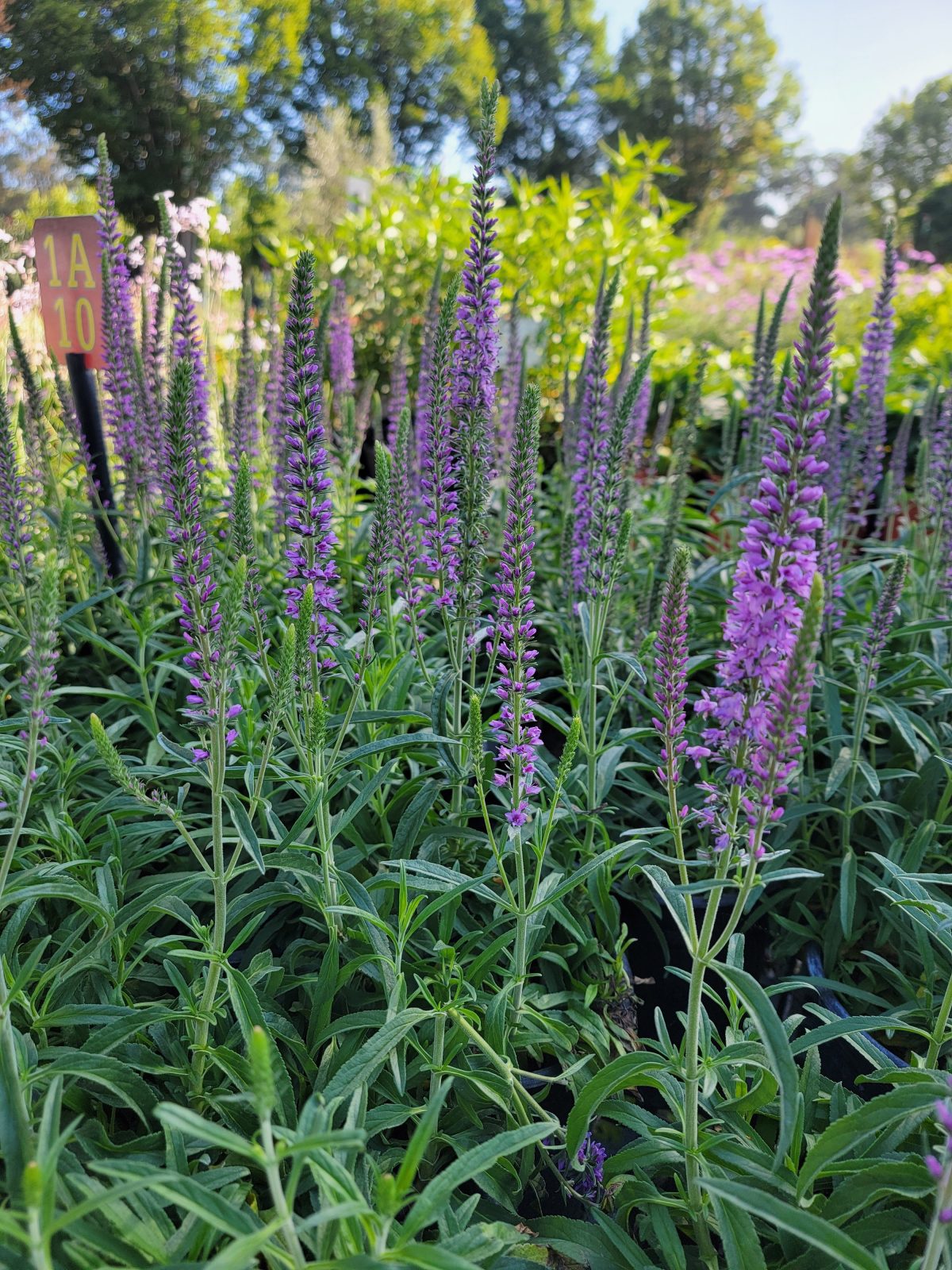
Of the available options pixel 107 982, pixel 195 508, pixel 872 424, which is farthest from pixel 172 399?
pixel 872 424

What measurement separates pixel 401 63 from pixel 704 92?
33.1 metres

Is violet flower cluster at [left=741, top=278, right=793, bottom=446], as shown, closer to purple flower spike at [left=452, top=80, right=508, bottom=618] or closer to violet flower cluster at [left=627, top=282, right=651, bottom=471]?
violet flower cluster at [left=627, top=282, right=651, bottom=471]

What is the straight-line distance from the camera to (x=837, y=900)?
8.81 ft

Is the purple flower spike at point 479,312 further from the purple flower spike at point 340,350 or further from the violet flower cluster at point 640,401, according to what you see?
the purple flower spike at point 340,350

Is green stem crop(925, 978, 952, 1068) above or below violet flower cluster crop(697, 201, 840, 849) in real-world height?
below

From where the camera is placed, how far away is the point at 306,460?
6.59ft

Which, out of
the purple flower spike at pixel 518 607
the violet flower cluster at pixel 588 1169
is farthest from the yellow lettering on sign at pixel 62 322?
the violet flower cluster at pixel 588 1169

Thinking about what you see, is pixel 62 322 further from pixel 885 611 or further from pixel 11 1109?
pixel 885 611

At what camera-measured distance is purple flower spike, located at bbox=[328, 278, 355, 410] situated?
5.36m

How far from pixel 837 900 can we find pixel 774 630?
5.45 feet

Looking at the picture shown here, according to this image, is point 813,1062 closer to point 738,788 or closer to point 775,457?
point 738,788

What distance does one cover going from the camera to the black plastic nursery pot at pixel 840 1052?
80.6 inches

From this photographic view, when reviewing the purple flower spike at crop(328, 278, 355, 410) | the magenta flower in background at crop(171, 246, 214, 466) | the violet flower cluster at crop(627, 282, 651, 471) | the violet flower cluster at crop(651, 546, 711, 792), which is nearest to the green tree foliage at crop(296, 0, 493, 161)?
the purple flower spike at crop(328, 278, 355, 410)

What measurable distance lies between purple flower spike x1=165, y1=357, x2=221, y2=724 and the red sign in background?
2752mm
